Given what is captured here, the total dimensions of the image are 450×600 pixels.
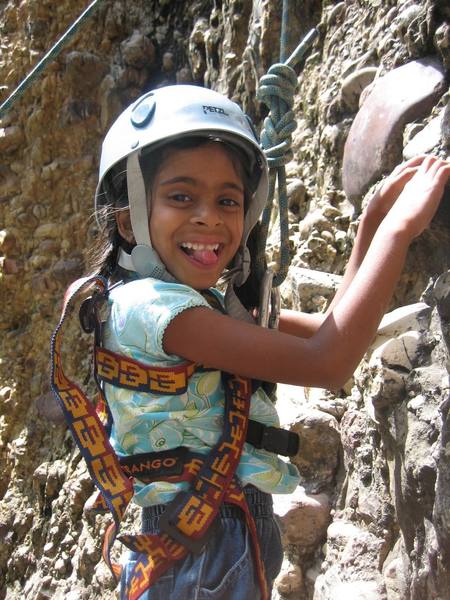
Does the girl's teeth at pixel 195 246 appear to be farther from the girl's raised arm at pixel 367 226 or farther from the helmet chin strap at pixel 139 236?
the girl's raised arm at pixel 367 226

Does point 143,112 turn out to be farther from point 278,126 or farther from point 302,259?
point 302,259

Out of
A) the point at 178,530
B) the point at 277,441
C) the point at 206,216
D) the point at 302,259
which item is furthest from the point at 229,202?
the point at 302,259

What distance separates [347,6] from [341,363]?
2232 millimetres

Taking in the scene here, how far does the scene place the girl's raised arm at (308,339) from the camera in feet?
3.52

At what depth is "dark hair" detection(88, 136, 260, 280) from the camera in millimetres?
1336

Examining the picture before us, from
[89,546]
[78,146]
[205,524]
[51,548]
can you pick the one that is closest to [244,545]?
[205,524]

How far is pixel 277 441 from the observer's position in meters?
1.25

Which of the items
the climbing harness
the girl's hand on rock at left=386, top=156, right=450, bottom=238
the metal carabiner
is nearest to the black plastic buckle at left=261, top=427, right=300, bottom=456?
the climbing harness

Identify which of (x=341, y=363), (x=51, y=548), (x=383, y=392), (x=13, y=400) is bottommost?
(x=51, y=548)

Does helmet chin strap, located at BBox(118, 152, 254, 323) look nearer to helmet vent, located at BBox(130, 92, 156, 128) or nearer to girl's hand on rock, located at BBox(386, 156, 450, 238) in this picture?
helmet vent, located at BBox(130, 92, 156, 128)

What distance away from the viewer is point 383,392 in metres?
1.68

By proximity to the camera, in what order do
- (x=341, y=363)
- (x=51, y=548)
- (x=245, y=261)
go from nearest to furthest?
(x=341, y=363) → (x=245, y=261) → (x=51, y=548)

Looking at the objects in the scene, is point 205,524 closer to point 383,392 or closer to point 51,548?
point 383,392

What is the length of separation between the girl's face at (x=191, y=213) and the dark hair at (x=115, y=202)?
0.05 meters
